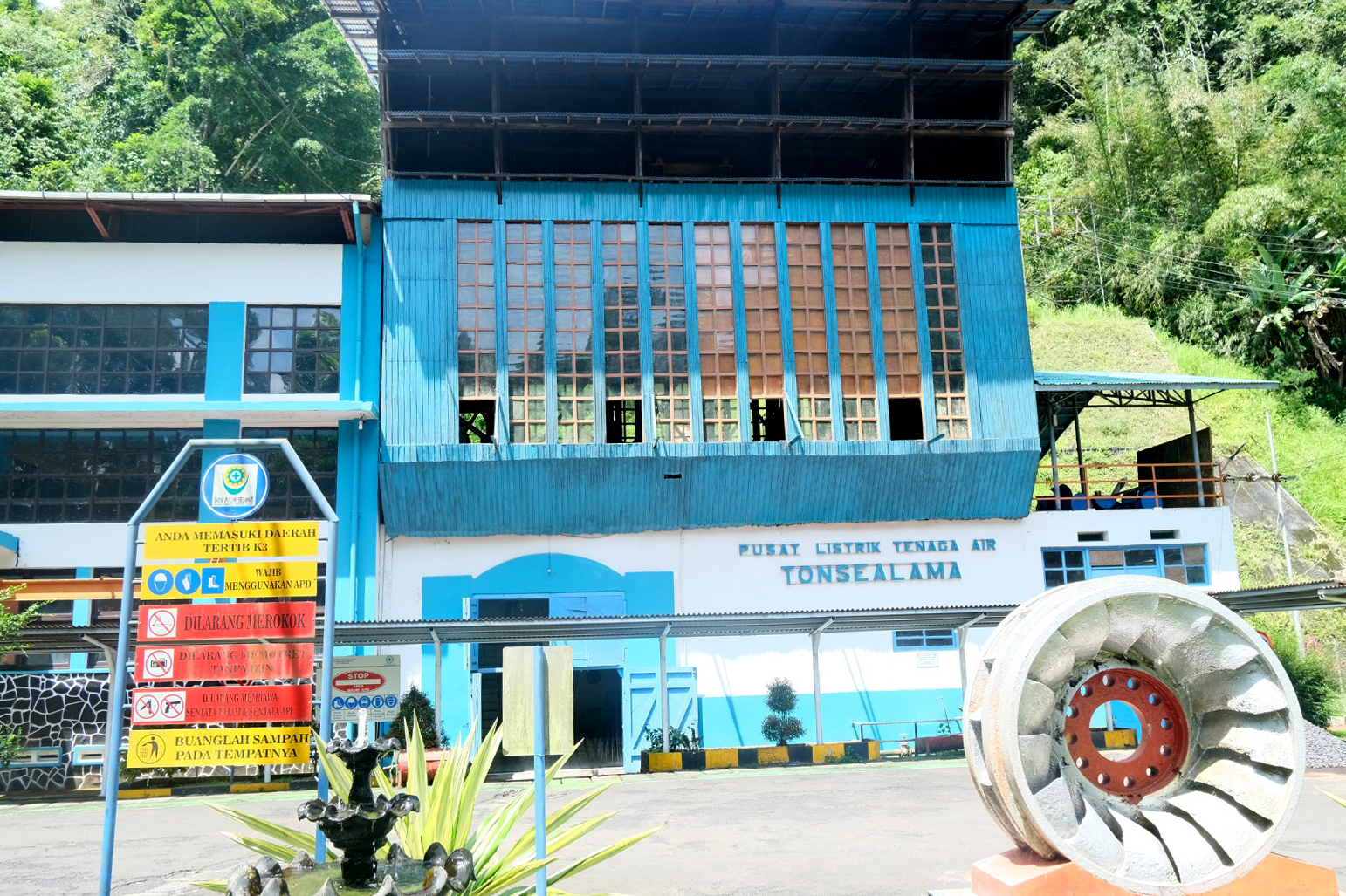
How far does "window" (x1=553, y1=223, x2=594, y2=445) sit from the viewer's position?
23.2 meters

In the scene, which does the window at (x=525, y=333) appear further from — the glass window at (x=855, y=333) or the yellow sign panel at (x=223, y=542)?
the yellow sign panel at (x=223, y=542)

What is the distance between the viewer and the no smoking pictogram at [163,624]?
781 centimetres

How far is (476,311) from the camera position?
23.4 m

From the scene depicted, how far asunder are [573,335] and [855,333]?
625 cm

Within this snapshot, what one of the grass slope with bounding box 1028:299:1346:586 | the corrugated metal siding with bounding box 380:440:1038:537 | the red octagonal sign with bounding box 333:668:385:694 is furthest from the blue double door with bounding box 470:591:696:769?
the grass slope with bounding box 1028:299:1346:586

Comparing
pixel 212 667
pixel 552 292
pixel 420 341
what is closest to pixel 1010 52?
pixel 552 292

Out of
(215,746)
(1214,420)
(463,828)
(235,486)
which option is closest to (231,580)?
(235,486)

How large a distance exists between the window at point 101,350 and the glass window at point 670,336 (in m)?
9.49

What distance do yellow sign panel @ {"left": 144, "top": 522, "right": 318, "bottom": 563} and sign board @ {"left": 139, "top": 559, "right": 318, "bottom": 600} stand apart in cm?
8

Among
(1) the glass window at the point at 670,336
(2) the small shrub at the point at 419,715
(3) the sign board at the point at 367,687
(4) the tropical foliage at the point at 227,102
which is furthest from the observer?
(4) the tropical foliage at the point at 227,102

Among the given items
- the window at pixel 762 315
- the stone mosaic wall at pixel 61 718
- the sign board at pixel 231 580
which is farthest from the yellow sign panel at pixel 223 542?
the window at pixel 762 315

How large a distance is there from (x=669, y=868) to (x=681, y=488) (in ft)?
43.6

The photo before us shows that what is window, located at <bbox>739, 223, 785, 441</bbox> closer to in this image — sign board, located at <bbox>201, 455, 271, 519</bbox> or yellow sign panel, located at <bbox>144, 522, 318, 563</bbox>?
sign board, located at <bbox>201, 455, 271, 519</bbox>

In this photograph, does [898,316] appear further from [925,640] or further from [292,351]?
[292,351]
